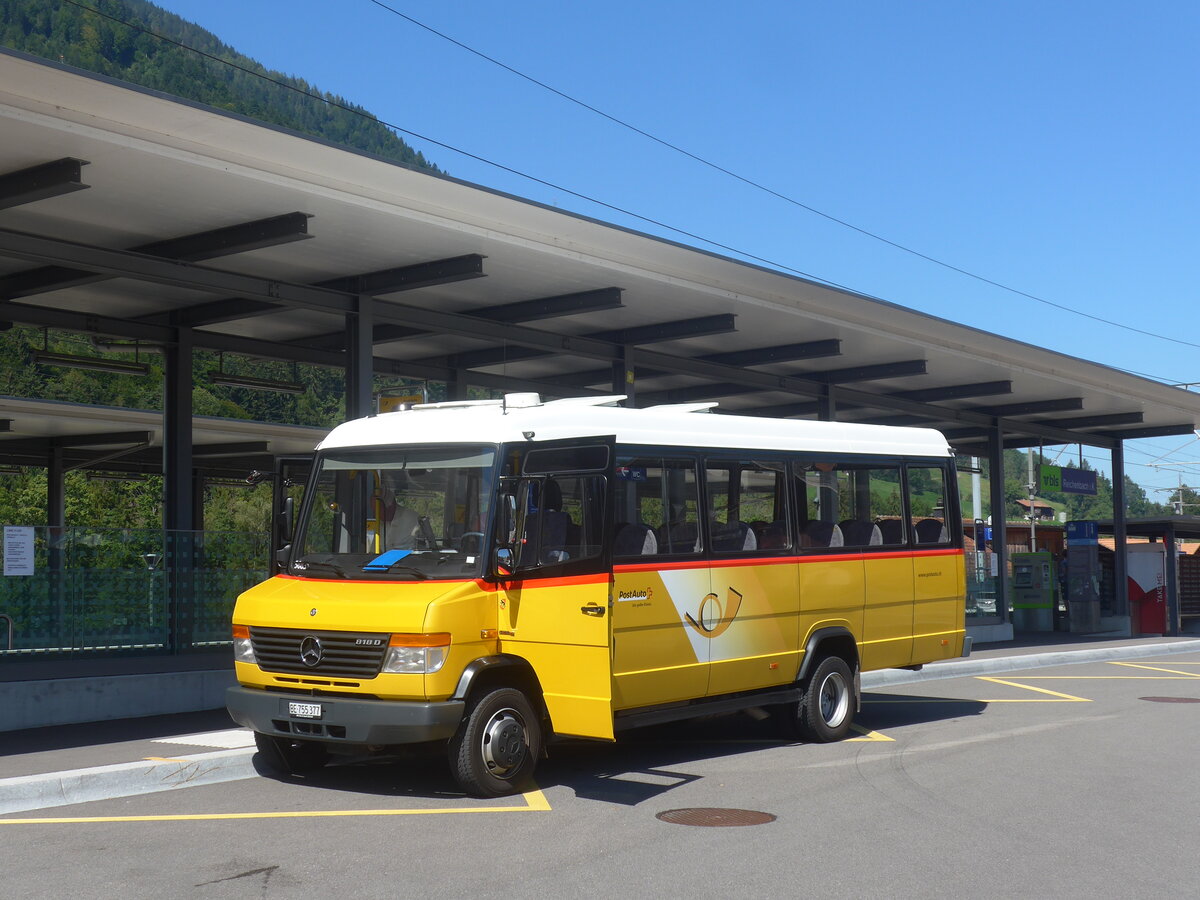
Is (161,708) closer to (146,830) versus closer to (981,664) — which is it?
(146,830)

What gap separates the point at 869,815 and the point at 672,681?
2.28 metres

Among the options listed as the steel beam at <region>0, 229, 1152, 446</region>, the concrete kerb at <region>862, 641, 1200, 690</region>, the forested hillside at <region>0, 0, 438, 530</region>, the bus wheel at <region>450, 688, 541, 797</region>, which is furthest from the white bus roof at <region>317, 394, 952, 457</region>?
the forested hillside at <region>0, 0, 438, 530</region>

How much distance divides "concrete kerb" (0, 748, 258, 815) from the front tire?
16.2ft

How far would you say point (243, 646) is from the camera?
32.6ft

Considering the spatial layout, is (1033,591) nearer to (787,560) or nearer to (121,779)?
(787,560)

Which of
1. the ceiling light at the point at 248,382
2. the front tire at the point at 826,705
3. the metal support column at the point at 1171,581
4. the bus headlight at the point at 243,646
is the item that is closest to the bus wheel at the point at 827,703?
the front tire at the point at 826,705

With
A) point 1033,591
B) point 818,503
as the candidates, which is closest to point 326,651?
point 818,503

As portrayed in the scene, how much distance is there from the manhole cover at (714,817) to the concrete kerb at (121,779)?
371 cm

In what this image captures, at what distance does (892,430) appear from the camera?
45.2ft

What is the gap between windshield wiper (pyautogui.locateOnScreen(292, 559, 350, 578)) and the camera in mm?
9859

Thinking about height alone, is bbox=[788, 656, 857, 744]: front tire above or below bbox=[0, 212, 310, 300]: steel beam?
below

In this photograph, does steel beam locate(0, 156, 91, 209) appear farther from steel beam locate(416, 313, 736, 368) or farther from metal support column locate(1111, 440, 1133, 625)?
metal support column locate(1111, 440, 1133, 625)

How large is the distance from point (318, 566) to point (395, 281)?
7180mm

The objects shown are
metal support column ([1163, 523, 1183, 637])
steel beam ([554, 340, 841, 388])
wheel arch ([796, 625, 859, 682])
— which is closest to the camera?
wheel arch ([796, 625, 859, 682])
